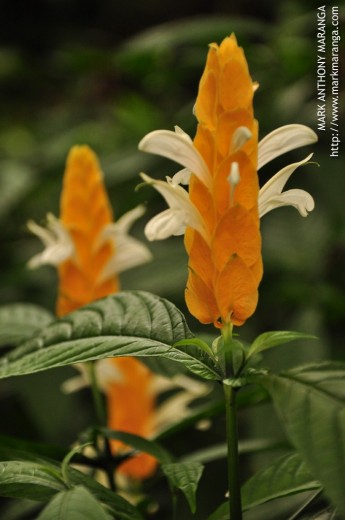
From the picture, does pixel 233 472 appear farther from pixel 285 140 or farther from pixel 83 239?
pixel 83 239

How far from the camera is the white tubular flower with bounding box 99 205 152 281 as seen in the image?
86 cm

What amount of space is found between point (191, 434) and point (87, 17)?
2448 mm

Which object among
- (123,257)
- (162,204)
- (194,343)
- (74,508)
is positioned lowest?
(74,508)

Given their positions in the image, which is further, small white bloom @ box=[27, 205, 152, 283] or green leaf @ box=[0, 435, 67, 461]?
small white bloom @ box=[27, 205, 152, 283]

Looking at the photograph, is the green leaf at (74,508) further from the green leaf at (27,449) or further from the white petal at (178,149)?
the white petal at (178,149)

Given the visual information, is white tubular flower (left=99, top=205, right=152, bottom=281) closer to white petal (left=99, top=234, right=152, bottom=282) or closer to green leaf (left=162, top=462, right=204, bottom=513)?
white petal (left=99, top=234, right=152, bottom=282)

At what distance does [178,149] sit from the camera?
1.78ft

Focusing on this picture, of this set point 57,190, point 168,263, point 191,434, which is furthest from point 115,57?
point 191,434

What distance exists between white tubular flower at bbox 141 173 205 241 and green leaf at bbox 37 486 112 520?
18 cm

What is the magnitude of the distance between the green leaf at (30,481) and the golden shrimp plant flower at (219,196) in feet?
0.52

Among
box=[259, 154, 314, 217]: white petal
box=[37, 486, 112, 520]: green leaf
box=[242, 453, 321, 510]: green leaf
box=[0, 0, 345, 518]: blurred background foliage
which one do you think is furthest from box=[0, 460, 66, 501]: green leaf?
box=[0, 0, 345, 518]: blurred background foliage

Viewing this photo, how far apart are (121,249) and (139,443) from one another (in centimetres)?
29

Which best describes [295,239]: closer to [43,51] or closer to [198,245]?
[198,245]

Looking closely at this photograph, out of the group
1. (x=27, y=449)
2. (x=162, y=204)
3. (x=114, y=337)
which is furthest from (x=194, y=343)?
(x=162, y=204)
